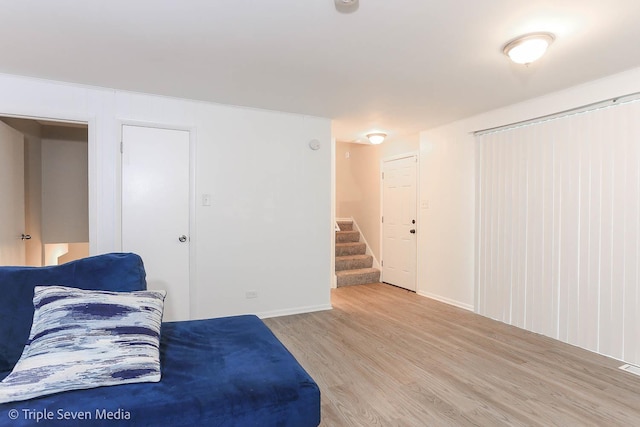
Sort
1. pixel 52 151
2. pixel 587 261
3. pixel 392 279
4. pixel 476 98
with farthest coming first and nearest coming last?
pixel 392 279 < pixel 52 151 < pixel 476 98 < pixel 587 261

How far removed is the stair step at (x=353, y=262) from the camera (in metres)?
5.86

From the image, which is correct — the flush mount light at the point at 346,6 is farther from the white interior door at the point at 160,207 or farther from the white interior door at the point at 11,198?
the white interior door at the point at 11,198

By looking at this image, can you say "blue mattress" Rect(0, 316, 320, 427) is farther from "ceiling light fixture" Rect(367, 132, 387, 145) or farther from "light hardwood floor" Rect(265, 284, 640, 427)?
"ceiling light fixture" Rect(367, 132, 387, 145)

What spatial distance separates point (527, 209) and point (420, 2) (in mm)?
2546

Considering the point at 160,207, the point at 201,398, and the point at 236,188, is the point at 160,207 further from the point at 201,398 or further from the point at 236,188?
the point at 201,398

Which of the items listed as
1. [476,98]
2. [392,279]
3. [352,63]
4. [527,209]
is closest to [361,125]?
[476,98]

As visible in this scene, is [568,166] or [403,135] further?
[403,135]

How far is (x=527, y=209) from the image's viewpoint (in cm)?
352

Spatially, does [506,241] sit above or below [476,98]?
below

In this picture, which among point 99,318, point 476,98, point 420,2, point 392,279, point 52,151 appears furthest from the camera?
point 392,279

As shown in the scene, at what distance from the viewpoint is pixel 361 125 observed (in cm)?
455

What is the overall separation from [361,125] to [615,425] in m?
3.71

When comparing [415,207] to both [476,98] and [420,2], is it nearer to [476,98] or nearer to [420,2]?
[476,98]

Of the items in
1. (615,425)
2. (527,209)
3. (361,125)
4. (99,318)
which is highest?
(361,125)
